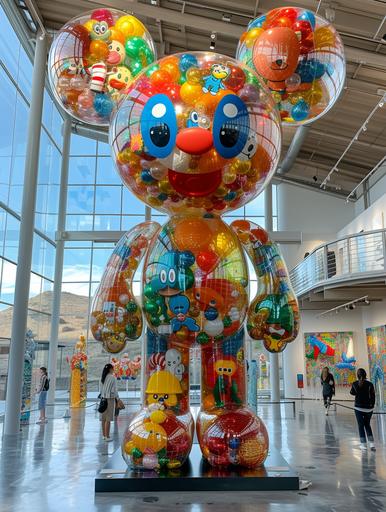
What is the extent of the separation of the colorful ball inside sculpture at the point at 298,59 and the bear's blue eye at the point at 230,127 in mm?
762

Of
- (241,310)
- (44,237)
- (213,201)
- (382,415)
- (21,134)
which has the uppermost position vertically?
(21,134)

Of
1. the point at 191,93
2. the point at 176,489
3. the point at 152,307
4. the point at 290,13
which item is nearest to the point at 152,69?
the point at 191,93

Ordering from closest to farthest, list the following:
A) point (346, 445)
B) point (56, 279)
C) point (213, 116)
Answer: point (213, 116) → point (346, 445) → point (56, 279)

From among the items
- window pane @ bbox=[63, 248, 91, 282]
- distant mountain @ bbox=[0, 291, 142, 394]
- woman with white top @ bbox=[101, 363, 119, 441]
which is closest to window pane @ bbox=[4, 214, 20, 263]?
distant mountain @ bbox=[0, 291, 142, 394]

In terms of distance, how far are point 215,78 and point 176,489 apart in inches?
138

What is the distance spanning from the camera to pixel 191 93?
389cm

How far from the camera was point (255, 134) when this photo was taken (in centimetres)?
397

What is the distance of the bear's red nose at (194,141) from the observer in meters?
3.67

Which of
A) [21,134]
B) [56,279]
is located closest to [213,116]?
[21,134]

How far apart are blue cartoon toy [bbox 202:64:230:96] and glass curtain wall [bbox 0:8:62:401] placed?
899 centimetres

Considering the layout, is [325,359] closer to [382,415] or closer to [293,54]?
[382,415]

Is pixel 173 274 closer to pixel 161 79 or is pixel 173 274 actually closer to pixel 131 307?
pixel 131 307

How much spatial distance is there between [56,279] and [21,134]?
→ 505 centimetres

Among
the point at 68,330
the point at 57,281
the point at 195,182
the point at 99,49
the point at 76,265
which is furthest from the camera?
the point at 68,330
